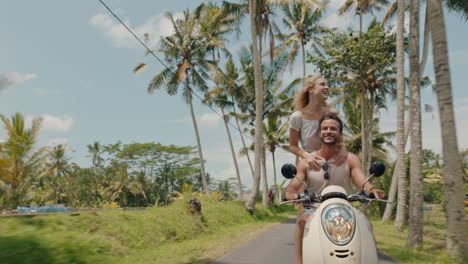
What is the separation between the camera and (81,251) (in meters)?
5.31

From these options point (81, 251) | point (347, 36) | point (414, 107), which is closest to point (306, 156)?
point (81, 251)

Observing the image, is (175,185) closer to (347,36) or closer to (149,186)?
(149,186)

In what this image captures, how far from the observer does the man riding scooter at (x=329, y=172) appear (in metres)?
2.97

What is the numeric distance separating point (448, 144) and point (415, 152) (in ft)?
6.97

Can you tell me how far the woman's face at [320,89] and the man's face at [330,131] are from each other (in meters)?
0.68

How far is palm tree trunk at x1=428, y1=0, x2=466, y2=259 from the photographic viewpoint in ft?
20.6

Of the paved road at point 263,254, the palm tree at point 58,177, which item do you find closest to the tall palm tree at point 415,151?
the paved road at point 263,254

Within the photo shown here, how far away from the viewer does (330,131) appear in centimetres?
297

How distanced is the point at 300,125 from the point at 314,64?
1843 cm

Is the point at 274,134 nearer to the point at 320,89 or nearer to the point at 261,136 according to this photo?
the point at 261,136

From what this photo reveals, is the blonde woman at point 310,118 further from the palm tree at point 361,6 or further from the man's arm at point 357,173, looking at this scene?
the palm tree at point 361,6

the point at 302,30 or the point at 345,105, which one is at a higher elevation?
the point at 302,30

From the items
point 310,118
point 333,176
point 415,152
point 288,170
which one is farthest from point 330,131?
point 415,152

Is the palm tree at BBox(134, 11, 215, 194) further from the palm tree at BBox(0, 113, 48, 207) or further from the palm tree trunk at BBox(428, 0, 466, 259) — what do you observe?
the palm tree trunk at BBox(428, 0, 466, 259)
